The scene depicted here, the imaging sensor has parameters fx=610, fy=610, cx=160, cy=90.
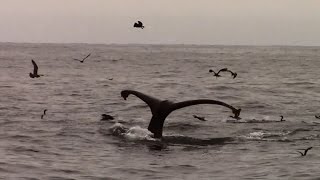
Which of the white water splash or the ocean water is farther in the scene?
the white water splash

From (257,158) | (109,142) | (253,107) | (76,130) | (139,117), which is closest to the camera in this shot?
(257,158)

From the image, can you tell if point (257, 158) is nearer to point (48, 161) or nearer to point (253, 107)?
point (48, 161)

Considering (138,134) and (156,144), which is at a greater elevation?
(138,134)

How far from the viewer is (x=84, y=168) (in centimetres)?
1394

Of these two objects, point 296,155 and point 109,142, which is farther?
point 109,142

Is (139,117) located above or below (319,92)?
below

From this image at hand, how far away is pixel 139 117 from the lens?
25078 millimetres

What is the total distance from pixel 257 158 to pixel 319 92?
25.5 m

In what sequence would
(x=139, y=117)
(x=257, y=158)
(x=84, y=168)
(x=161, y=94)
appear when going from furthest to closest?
(x=161, y=94)
(x=139, y=117)
(x=257, y=158)
(x=84, y=168)

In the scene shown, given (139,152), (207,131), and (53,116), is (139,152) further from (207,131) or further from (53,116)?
(53,116)

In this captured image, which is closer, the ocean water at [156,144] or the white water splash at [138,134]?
the ocean water at [156,144]

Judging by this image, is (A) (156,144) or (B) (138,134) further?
(B) (138,134)

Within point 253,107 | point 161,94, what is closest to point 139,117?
point 253,107

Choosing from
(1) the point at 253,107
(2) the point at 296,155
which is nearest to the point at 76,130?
(2) the point at 296,155
